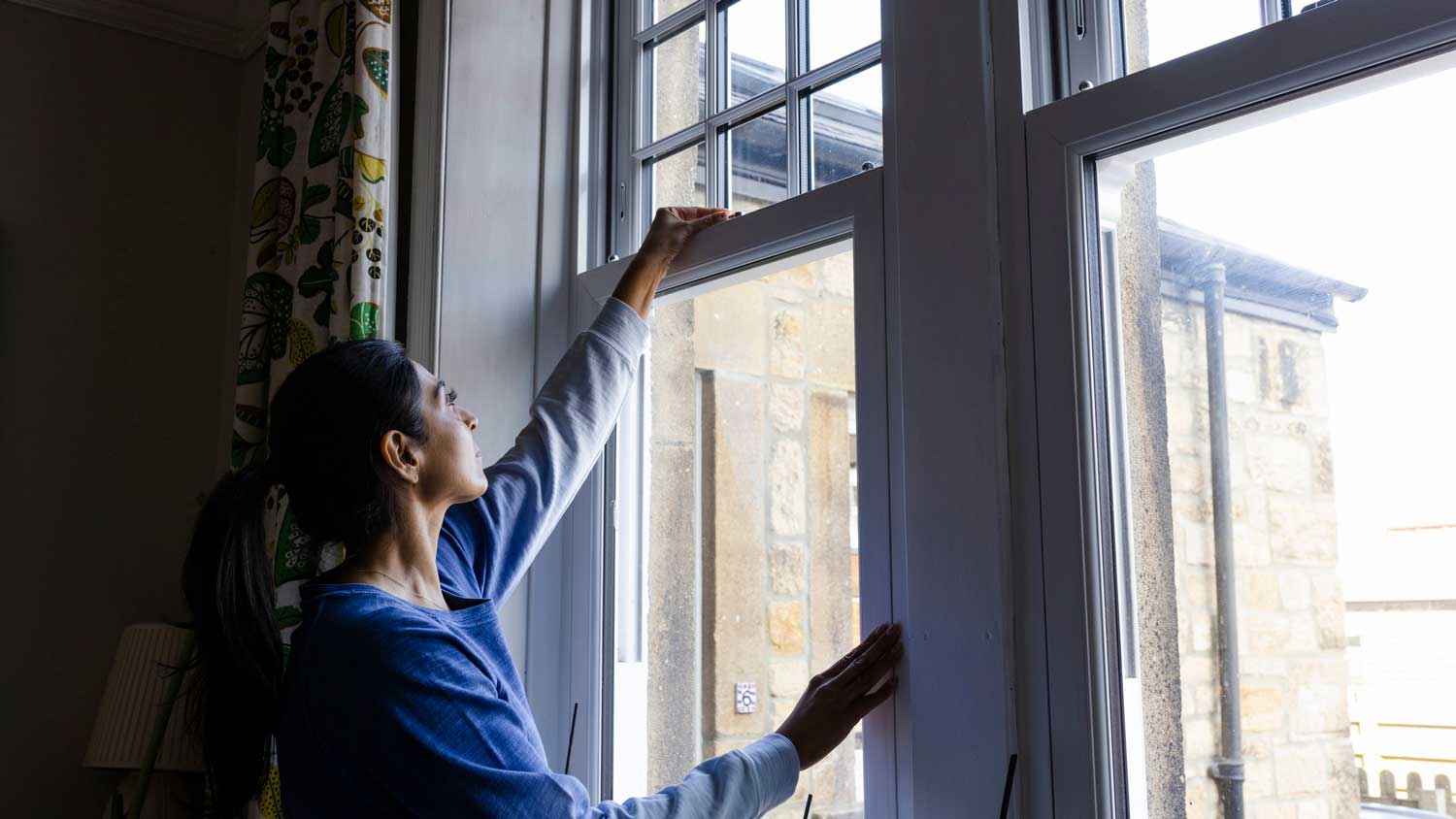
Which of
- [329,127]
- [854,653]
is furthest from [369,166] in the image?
[854,653]

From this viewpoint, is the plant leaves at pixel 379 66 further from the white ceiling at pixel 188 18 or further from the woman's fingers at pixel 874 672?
the woman's fingers at pixel 874 672

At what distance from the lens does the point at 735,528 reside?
180 centimetres

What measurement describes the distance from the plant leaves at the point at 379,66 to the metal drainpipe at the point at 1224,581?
4.22 ft

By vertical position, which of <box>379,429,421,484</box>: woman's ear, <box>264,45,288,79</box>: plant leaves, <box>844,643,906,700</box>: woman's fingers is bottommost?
<box>844,643,906,700</box>: woman's fingers

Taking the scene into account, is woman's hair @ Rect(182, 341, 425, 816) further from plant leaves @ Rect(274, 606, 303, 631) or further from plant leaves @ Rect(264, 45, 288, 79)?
plant leaves @ Rect(264, 45, 288, 79)

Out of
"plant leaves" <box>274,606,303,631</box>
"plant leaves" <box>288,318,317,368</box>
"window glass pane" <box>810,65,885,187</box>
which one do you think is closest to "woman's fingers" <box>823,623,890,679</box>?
"window glass pane" <box>810,65,885,187</box>

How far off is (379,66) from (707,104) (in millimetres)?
516

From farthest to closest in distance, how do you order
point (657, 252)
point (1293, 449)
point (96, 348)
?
point (96, 348) < point (657, 252) < point (1293, 449)

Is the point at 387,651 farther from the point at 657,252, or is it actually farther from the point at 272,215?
the point at 272,215

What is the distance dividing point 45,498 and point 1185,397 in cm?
235

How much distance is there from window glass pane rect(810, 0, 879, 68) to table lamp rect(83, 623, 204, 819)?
155 centimetres

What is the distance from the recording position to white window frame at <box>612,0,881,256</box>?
1.60 m

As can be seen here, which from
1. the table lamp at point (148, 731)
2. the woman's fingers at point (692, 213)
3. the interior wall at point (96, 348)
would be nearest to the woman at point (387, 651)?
the woman's fingers at point (692, 213)

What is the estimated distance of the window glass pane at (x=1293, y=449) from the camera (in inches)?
36.8
